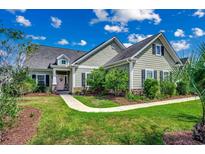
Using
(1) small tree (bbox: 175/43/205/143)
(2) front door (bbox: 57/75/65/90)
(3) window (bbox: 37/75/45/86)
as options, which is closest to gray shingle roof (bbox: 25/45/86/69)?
(3) window (bbox: 37/75/45/86)

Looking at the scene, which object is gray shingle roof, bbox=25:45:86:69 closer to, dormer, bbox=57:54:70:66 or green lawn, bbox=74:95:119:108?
dormer, bbox=57:54:70:66

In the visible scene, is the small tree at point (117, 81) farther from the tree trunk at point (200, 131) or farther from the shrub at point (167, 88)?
the tree trunk at point (200, 131)

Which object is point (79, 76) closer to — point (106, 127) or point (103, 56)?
point (103, 56)

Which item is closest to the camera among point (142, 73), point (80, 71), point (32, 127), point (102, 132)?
point (102, 132)

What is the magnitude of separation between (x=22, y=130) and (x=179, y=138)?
450 centimetres

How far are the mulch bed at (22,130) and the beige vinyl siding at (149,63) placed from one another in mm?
8288

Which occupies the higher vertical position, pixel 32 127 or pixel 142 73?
pixel 142 73

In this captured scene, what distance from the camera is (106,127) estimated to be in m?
6.40

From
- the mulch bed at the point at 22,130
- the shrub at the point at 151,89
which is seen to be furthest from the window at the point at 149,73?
the mulch bed at the point at 22,130

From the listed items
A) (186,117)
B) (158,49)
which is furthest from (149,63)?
(186,117)

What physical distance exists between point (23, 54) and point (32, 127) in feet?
16.5

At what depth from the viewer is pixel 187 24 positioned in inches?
482

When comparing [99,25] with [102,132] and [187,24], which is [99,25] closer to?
[187,24]
